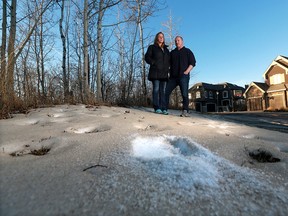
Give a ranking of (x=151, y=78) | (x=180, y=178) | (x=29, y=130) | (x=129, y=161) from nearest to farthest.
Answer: (x=180, y=178), (x=129, y=161), (x=29, y=130), (x=151, y=78)

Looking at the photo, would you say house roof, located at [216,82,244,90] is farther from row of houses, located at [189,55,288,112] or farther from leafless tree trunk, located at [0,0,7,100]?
leafless tree trunk, located at [0,0,7,100]

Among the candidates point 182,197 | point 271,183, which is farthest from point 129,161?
point 271,183

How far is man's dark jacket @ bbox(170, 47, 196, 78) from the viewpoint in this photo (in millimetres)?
4648

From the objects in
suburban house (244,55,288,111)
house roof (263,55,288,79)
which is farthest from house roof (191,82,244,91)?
house roof (263,55,288,79)

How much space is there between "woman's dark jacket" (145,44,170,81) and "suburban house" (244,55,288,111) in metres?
25.7

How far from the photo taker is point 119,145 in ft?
6.09

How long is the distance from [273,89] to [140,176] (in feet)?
104

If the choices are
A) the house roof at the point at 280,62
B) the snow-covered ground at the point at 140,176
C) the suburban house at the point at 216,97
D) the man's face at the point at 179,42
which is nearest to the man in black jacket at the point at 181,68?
the man's face at the point at 179,42

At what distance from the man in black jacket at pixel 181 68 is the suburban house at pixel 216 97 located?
132 feet

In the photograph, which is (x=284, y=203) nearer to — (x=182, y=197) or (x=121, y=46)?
(x=182, y=197)

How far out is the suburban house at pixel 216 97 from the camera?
147ft

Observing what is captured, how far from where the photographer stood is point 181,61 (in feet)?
15.3

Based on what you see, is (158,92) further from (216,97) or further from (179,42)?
(216,97)

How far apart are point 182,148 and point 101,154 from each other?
67cm
